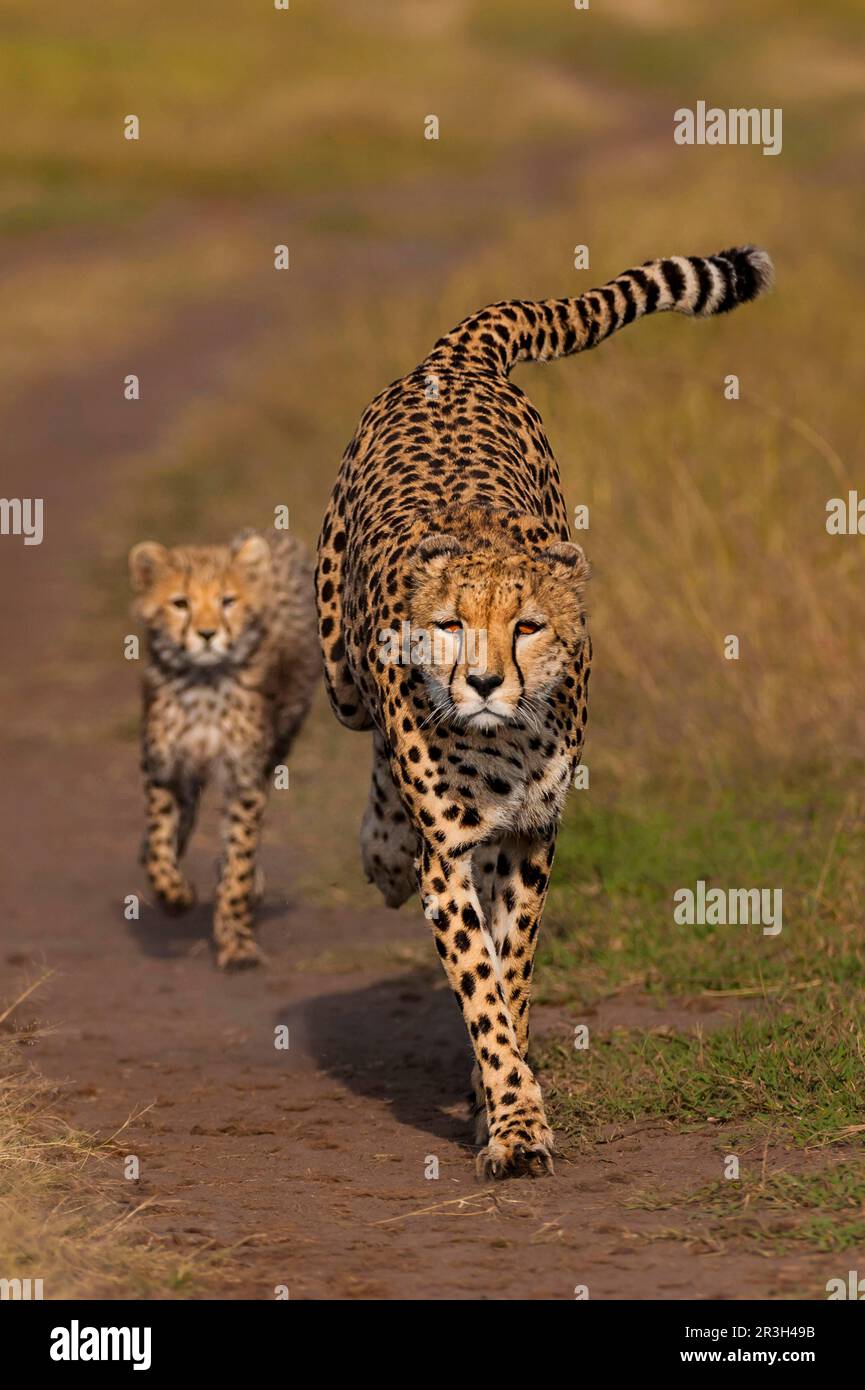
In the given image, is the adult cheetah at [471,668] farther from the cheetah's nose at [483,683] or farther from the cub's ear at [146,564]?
the cub's ear at [146,564]

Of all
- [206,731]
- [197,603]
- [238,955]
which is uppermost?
[197,603]

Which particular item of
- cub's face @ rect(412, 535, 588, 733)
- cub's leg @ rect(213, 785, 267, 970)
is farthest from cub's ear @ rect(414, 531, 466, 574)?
cub's leg @ rect(213, 785, 267, 970)

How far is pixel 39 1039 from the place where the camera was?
247 inches

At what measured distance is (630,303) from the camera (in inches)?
246

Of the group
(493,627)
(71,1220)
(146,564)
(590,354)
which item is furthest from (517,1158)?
(590,354)

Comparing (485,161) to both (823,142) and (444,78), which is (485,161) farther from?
(823,142)

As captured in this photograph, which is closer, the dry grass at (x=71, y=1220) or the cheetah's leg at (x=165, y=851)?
the dry grass at (x=71, y=1220)

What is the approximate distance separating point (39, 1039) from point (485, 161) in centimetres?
3124

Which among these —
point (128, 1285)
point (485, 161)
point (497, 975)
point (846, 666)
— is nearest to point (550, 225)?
point (846, 666)

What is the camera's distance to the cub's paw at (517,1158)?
4.82 m

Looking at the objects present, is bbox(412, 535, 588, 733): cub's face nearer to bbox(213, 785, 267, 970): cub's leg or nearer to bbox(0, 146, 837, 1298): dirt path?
bbox(0, 146, 837, 1298): dirt path

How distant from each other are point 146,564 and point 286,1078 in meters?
2.18

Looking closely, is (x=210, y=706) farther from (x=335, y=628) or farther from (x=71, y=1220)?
(x=71, y=1220)

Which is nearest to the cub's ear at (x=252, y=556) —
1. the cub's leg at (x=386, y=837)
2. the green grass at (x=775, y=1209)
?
the cub's leg at (x=386, y=837)
